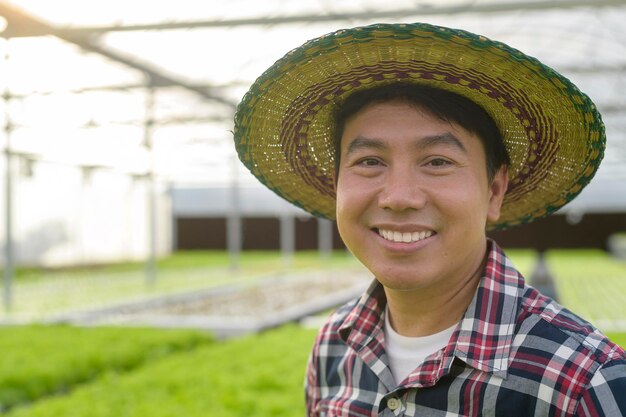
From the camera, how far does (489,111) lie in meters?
1.36

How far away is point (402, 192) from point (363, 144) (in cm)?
13

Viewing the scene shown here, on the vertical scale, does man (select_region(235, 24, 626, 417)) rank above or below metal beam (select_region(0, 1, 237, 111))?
below

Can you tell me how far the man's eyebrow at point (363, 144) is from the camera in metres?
1.29

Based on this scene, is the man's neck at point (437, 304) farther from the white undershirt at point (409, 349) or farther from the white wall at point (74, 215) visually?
the white wall at point (74, 215)

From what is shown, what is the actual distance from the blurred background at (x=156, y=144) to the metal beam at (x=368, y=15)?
1cm

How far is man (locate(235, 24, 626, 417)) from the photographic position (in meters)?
1.15

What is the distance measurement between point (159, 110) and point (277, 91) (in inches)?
583

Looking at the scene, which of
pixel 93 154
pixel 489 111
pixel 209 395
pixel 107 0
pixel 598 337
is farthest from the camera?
pixel 93 154

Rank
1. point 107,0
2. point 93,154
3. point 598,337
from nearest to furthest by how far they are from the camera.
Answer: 1. point 598,337
2. point 107,0
3. point 93,154

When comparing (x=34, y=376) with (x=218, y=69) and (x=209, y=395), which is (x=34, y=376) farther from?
(x=218, y=69)

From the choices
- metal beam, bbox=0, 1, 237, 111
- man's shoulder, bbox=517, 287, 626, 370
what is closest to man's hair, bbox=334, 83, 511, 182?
man's shoulder, bbox=517, 287, 626, 370

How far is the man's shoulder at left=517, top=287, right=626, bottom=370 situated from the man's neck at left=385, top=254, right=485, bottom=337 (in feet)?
0.41

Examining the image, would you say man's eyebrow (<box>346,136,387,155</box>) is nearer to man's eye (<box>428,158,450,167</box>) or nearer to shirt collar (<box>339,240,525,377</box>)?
man's eye (<box>428,158,450,167</box>)

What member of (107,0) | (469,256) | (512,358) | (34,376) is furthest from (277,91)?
(107,0)
